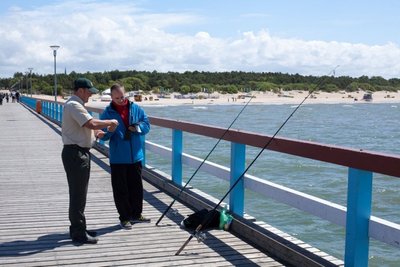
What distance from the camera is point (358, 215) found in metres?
3.80

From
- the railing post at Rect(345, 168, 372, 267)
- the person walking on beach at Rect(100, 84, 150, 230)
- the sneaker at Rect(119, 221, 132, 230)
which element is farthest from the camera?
the person walking on beach at Rect(100, 84, 150, 230)

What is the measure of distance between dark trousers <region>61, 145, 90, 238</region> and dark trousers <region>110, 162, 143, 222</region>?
75 cm

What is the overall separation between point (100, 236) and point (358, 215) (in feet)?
8.38

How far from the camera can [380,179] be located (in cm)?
1880

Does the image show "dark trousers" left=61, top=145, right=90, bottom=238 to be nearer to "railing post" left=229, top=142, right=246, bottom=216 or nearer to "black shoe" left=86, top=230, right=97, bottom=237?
"black shoe" left=86, top=230, right=97, bottom=237

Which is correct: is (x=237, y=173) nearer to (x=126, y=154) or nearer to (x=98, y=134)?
(x=126, y=154)

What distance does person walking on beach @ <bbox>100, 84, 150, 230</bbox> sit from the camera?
588cm

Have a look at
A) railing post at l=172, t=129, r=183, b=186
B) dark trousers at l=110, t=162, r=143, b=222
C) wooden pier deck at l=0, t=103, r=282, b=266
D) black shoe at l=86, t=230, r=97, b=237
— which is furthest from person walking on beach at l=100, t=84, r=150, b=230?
railing post at l=172, t=129, r=183, b=186

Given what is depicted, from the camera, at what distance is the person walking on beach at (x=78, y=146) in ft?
16.3

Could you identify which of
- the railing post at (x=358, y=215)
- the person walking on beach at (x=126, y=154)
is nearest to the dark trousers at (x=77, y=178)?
the person walking on beach at (x=126, y=154)

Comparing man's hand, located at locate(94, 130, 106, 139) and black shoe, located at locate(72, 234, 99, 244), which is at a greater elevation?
man's hand, located at locate(94, 130, 106, 139)

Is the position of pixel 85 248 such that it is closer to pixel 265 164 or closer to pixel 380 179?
pixel 380 179

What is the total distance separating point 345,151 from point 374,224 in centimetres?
51

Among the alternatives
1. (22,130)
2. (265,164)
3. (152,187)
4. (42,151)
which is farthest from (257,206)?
(22,130)
